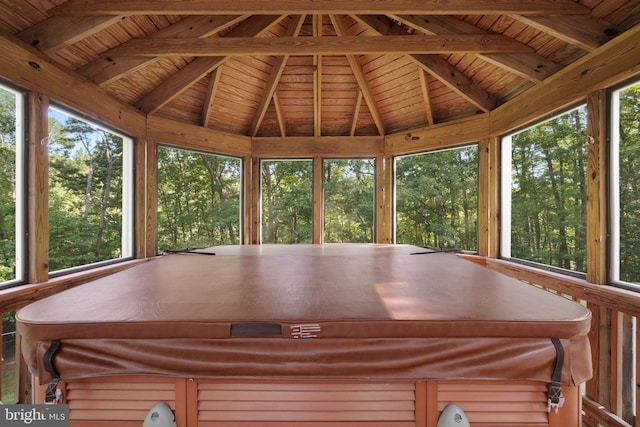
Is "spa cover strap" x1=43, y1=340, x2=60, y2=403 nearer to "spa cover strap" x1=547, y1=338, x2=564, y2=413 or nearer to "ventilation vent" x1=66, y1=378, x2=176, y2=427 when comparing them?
"ventilation vent" x1=66, y1=378, x2=176, y2=427

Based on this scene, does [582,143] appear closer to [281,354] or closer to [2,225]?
[281,354]

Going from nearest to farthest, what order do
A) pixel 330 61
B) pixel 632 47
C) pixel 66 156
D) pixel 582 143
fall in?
pixel 632 47, pixel 582 143, pixel 66 156, pixel 330 61

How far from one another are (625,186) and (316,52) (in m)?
3.01

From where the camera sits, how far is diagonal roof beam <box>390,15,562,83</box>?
2.84 metres

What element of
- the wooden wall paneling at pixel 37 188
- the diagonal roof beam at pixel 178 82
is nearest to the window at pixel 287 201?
the diagonal roof beam at pixel 178 82

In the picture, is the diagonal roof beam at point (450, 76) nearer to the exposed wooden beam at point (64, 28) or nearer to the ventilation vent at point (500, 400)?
the exposed wooden beam at point (64, 28)

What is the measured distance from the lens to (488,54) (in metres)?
2.92

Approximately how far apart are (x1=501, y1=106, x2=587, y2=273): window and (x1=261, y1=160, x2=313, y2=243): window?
2.98 m

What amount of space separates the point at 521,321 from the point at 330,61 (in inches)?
171

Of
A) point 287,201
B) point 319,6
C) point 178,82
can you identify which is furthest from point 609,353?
point 178,82

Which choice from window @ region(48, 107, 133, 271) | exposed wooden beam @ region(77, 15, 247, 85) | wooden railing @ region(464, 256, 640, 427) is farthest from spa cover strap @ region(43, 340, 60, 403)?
wooden railing @ region(464, 256, 640, 427)

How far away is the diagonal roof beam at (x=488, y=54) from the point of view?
112 inches

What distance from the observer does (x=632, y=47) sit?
2049 mm

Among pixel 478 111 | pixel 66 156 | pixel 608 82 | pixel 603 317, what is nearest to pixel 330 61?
pixel 478 111
